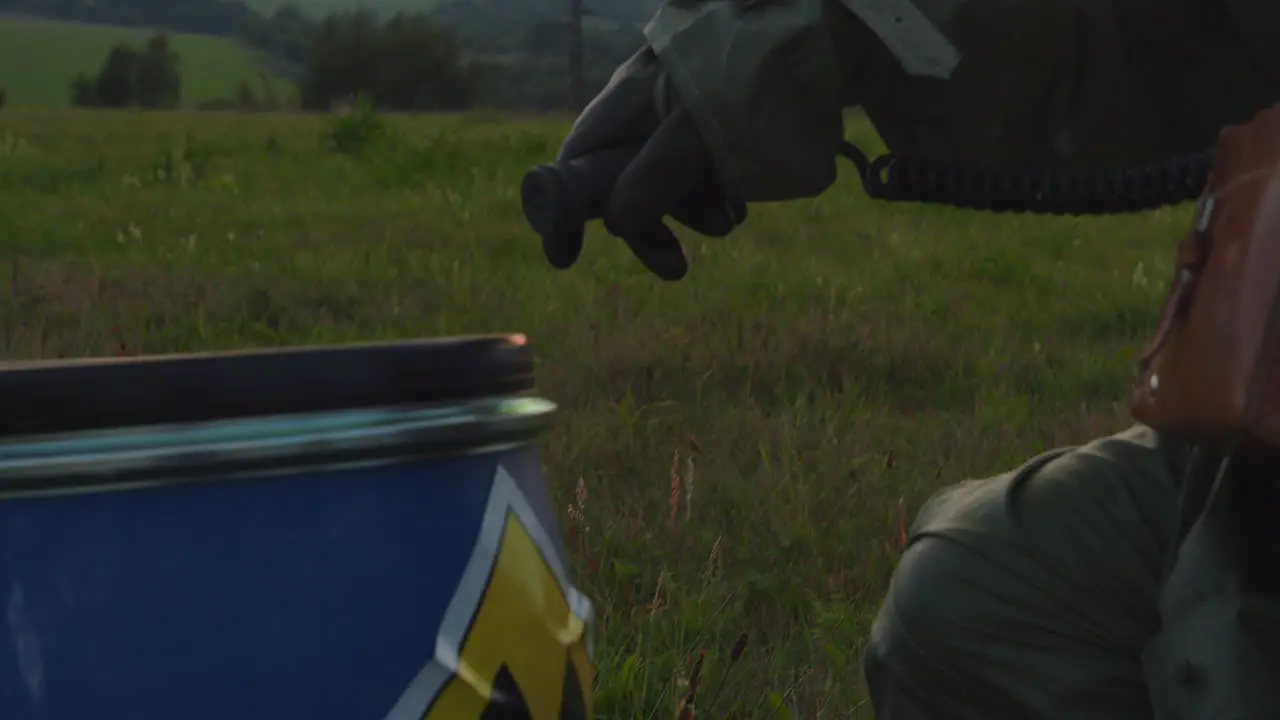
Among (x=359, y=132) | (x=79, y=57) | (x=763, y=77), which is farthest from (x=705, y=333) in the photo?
(x=79, y=57)

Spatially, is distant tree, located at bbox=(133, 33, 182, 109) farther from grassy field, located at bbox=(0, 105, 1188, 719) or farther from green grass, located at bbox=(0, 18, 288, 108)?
grassy field, located at bbox=(0, 105, 1188, 719)

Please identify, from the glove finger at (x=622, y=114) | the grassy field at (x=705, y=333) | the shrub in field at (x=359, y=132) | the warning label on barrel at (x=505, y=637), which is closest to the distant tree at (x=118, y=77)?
the shrub in field at (x=359, y=132)

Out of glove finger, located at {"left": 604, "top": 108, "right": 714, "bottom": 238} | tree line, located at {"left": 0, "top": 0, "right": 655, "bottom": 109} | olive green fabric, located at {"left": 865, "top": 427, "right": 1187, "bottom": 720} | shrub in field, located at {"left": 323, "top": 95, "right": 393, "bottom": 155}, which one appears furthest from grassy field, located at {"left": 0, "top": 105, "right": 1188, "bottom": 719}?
tree line, located at {"left": 0, "top": 0, "right": 655, "bottom": 109}

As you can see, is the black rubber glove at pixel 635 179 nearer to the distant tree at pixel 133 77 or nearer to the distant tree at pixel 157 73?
the distant tree at pixel 157 73

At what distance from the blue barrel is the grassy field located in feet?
2.96

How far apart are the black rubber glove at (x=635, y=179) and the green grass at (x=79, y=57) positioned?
3570 centimetres

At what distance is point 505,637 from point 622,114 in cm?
38

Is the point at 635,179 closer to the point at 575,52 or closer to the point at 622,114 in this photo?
the point at 622,114

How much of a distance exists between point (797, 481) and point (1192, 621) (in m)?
1.85

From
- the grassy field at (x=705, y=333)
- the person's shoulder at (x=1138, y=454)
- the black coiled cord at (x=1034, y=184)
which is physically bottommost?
the grassy field at (x=705, y=333)

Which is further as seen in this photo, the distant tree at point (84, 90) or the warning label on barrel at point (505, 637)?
the distant tree at point (84, 90)

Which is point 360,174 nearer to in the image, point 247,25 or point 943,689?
point 943,689

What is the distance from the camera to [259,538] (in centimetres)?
95

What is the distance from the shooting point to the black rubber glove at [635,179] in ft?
3.70
